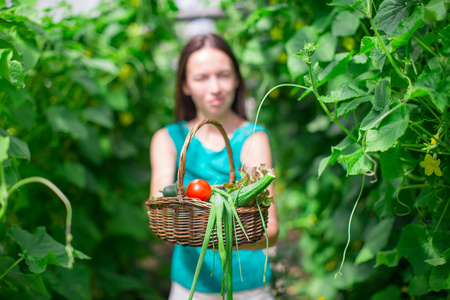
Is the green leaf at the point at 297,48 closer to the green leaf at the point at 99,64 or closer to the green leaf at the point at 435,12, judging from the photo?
the green leaf at the point at 435,12

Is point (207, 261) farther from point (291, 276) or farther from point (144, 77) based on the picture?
point (144, 77)

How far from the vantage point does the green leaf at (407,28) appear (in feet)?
2.93

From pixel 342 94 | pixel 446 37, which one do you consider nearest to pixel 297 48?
pixel 342 94

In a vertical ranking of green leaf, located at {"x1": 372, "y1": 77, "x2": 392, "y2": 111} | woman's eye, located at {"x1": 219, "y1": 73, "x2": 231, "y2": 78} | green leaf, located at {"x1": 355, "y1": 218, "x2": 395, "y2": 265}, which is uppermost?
woman's eye, located at {"x1": 219, "y1": 73, "x2": 231, "y2": 78}

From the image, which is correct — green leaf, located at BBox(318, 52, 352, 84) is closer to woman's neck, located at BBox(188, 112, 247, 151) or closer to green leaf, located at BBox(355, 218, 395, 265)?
woman's neck, located at BBox(188, 112, 247, 151)

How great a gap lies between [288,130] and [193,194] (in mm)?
1711

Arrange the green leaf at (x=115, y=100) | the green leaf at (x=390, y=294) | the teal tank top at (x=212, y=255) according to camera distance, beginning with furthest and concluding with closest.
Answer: the green leaf at (x=115, y=100)
the green leaf at (x=390, y=294)
the teal tank top at (x=212, y=255)

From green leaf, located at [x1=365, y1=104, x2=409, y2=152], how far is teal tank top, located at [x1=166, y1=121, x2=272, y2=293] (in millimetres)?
492

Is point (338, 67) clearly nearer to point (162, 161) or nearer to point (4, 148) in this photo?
point (162, 161)

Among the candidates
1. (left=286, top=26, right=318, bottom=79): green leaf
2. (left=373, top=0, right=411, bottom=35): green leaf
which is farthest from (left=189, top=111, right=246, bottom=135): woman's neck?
(left=373, top=0, right=411, bottom=35): green leaf

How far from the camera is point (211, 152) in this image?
55.3 inches

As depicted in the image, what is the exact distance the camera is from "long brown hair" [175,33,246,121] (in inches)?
58.6

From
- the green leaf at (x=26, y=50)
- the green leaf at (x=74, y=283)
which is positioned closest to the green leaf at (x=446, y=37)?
the green leaf at (x=26, y=50)

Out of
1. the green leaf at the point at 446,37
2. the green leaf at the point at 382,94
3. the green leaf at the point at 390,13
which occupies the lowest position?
the green leaf at the point at 382,94
